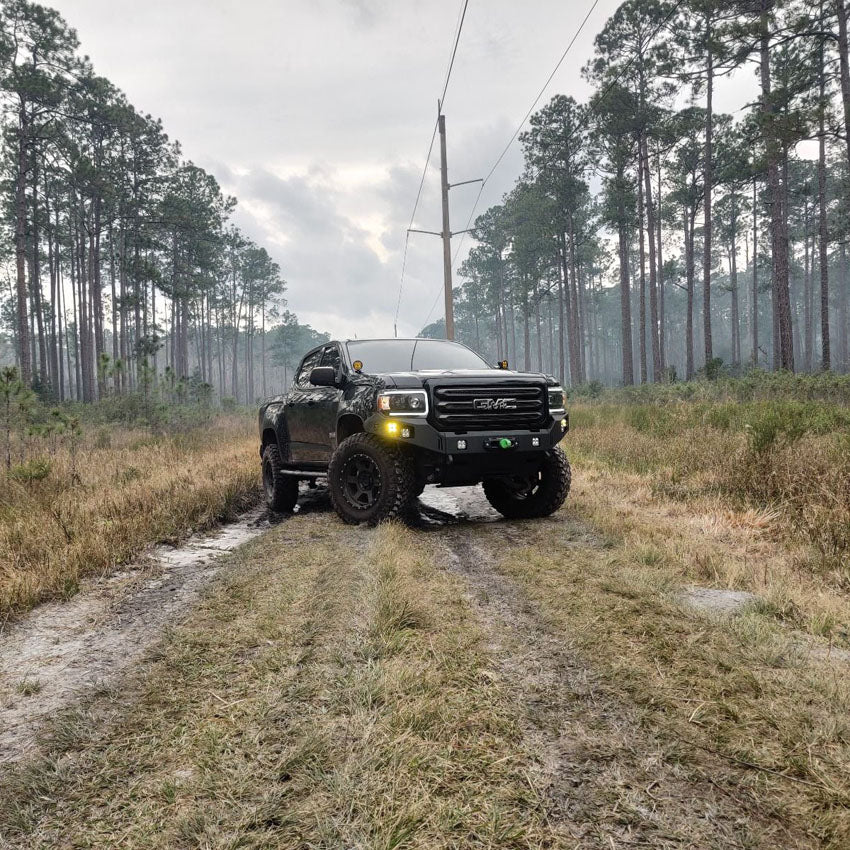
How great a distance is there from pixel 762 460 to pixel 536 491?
2.62m

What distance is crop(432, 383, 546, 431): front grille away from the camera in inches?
224

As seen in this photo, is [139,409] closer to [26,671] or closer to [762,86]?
[26,671]

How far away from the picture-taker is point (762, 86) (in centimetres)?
2022

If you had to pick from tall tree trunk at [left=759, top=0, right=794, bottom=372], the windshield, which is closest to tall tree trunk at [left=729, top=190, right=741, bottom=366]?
tall tree trunk at [left=759, top=0, right=794, bottom=372]

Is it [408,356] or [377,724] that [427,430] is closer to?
[408,356]

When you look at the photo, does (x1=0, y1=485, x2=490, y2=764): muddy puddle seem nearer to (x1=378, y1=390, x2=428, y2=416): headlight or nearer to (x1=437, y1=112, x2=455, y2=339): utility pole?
(x1=378, y1=390, x2=428, y2=416): headlight

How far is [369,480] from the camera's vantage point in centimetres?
611

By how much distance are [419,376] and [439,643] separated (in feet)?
11.0

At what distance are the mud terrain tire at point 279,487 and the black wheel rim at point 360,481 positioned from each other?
156 centimetres

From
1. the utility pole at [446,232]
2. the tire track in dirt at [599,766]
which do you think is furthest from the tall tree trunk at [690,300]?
the tire track in dirt at [599,766]

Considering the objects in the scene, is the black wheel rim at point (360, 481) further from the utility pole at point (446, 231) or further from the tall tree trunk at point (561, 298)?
the tall tree trunk at point (561, 298)

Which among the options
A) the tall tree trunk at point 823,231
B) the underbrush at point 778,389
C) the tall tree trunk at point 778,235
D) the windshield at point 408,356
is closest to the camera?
the windshield at point 408,356

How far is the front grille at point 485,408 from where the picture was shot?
568 cm

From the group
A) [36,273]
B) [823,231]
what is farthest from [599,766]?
[36,273]
